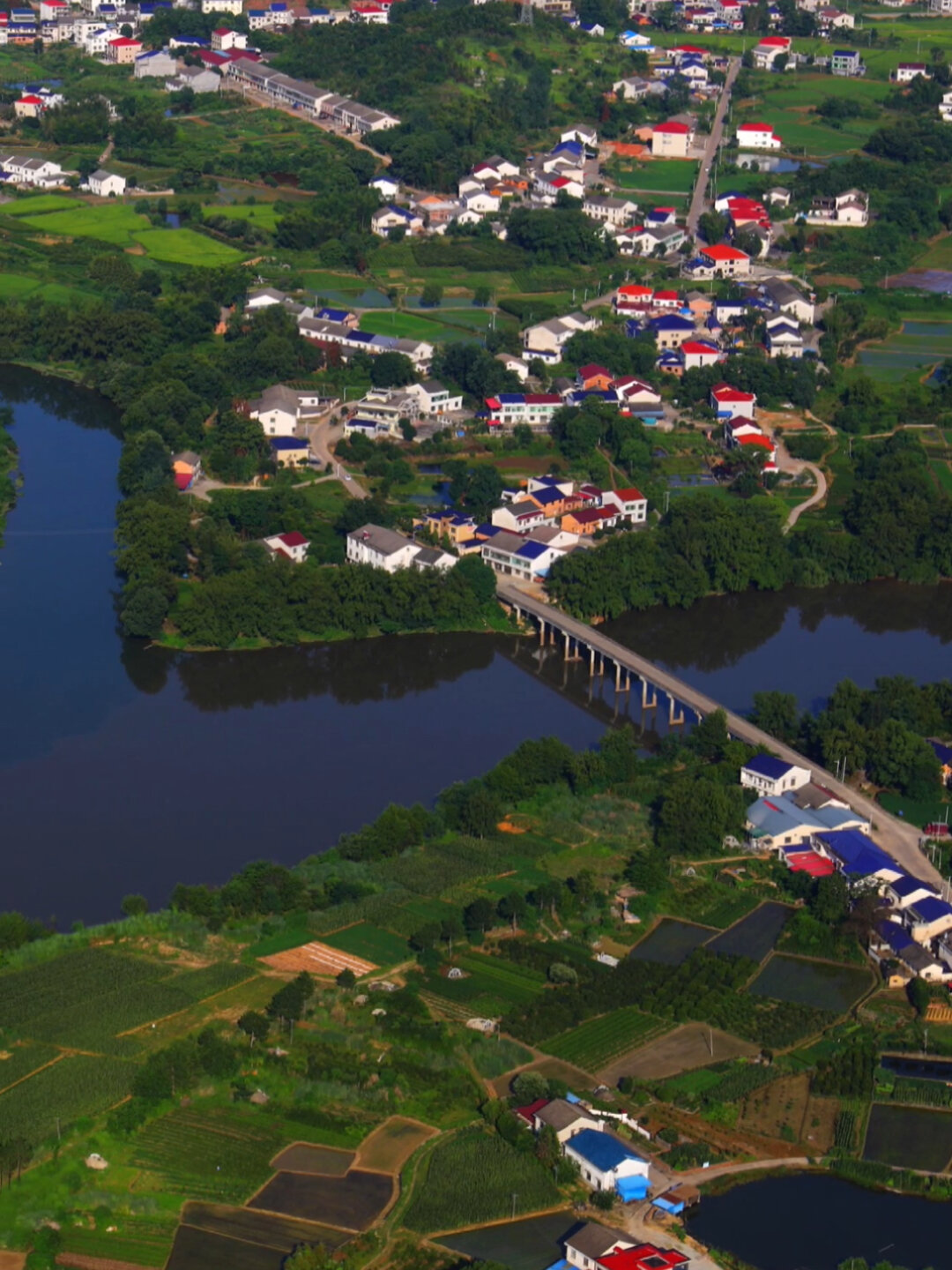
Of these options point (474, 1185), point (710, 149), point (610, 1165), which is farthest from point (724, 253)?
point (474, 1185)

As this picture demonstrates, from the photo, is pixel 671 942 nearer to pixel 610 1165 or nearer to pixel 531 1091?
pixel 531 1091

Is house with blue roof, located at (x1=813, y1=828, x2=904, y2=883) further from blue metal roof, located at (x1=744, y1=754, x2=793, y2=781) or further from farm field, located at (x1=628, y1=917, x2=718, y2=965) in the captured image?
farm field, located at (x1=628, y1=917, x2=718, y2=965)

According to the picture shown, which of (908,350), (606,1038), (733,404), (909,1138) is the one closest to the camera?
(909,1138)

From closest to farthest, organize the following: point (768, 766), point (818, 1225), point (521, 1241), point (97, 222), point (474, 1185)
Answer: point (521, 1241) < point (818, 1225) < point (474, 1185) < point (768, 766) < point (97, 222)

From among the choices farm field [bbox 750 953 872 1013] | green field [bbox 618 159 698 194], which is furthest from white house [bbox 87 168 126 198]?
farm field [bbox 750 953 872 1013]

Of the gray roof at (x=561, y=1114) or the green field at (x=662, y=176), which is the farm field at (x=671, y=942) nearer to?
the gray roof at (x=561, y=1114)

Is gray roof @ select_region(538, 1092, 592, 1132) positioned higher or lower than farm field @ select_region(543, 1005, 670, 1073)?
higher
